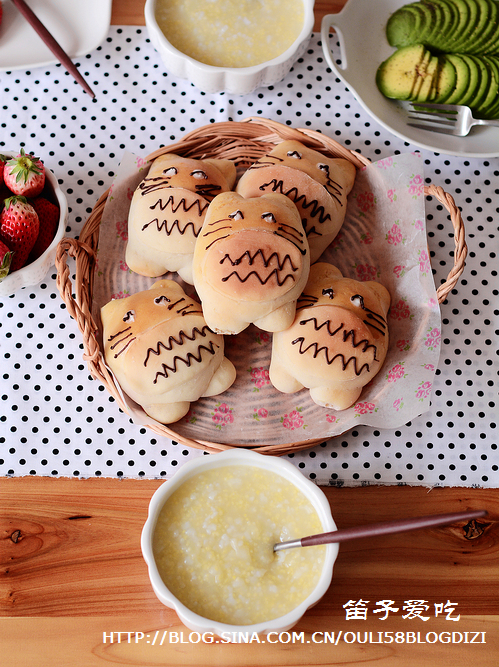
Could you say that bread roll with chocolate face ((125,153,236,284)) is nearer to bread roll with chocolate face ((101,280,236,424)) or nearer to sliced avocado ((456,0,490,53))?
bread roll with chocolate face ((101,280,236,424))

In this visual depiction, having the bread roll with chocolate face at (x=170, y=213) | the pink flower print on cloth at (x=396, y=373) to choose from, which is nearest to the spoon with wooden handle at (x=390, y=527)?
the pink flower print on cloth at (x=396, y=373)

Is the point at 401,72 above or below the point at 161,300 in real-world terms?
above

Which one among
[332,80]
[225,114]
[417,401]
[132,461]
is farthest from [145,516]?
[332,80]

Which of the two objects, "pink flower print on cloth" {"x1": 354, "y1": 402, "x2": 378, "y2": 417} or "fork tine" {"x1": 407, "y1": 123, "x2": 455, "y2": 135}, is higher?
"fork tine" {"x1": 407, "y1": 123, "x2": 455, "y2": 135}

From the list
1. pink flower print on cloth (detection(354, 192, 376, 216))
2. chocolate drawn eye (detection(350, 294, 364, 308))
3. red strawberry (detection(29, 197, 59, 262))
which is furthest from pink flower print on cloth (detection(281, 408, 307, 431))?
red strawberry (detection(29, 197, 59, 262))

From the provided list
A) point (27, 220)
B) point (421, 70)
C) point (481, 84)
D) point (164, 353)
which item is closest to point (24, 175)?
point (27, 220)

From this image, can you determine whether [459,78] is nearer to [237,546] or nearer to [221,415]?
[221,415]

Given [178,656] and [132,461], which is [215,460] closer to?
[132,461]
